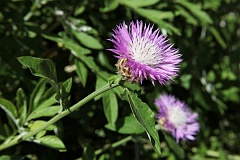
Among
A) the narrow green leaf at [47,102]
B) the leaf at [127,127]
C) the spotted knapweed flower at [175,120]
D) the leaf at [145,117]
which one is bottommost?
the spotted knapweed flower at [175,120]

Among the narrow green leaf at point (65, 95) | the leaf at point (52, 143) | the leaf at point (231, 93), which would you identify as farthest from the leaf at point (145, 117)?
the leaf at point (231, 93)

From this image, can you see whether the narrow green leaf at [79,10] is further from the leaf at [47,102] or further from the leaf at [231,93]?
the leaf at [231,93]

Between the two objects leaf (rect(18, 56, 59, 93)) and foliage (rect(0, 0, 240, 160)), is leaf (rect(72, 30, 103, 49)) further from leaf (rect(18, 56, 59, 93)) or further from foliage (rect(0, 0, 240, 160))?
leaf (rect(18, 56, 59, 93))

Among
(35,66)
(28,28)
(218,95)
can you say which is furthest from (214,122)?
(35,66)

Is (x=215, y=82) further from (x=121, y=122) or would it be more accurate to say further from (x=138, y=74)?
(x=138, y=74)

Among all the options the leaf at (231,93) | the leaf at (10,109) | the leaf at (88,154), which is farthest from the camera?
the leaf at (231,93)

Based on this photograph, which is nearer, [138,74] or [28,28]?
[138,74]

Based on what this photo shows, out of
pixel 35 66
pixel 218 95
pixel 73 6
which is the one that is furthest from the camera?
pixel 218 95
